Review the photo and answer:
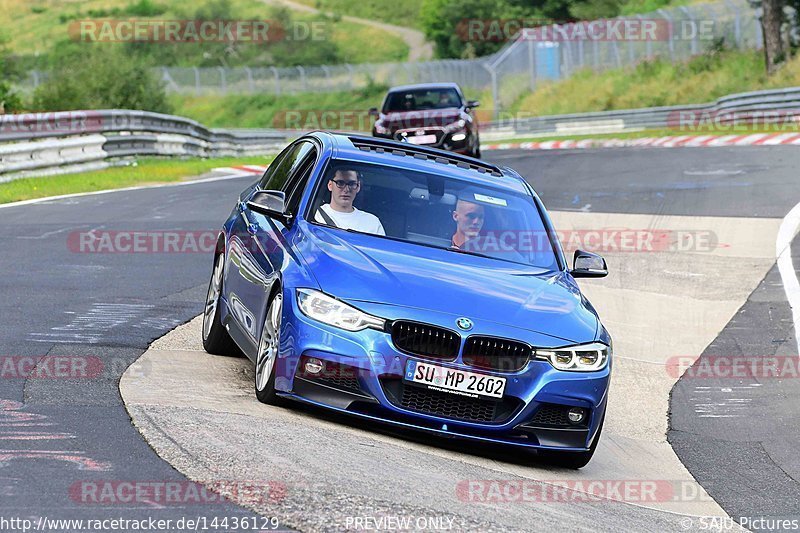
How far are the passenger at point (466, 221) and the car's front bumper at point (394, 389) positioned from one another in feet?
4.48

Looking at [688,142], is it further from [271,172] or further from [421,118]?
[271,172]

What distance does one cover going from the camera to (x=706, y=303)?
42.0 ft

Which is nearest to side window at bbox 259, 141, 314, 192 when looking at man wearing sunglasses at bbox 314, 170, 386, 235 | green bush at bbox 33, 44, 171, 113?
man wearing sunglasses at bbox 314, 170, 386, 235

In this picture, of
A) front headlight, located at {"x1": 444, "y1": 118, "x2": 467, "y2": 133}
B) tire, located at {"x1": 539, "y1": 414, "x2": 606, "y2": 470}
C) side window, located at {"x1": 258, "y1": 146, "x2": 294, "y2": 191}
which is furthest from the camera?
front headlight, located at {"x1": 444, "y1": 118, "x2": 467, "y2": 133}

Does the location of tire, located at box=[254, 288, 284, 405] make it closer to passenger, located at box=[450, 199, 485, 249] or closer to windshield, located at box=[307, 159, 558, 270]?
windshield, located at box=[307, 159, 558, 270]

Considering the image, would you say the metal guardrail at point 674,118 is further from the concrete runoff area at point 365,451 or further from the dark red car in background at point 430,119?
the concrete runoff area at point 365,451

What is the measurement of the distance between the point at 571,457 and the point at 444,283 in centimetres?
114

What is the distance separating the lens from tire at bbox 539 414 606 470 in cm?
733

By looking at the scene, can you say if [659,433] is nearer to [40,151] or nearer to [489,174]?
[489,174]

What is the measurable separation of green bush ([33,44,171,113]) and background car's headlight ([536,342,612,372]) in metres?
28.6

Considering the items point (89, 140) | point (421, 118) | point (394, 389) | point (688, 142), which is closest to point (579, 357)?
point (394, 389)

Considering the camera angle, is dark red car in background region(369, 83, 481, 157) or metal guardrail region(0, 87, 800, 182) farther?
dark red car in background region(369, 83, 481, 157)

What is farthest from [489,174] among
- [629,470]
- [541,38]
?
[541,38]

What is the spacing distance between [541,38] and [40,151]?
128 feet
